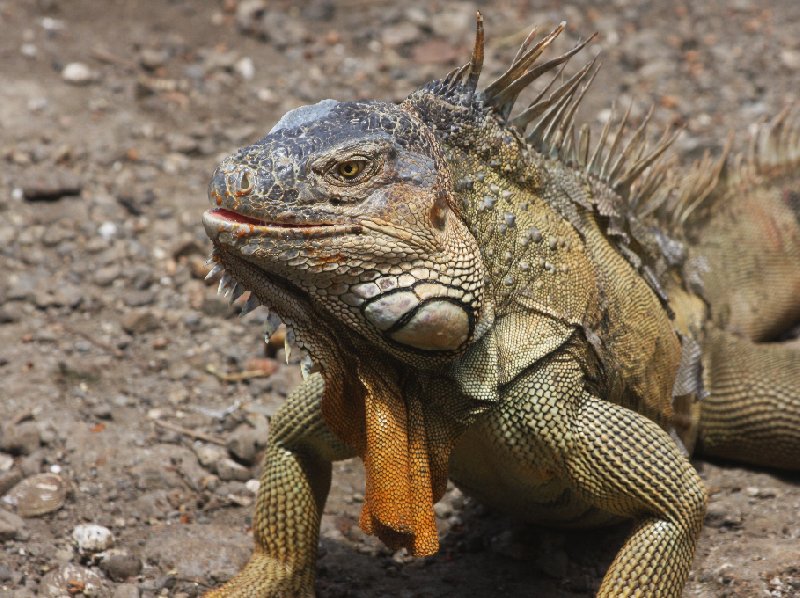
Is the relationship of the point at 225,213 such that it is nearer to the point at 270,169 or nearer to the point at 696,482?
the point at 270,169

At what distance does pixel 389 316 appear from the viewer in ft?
10.7

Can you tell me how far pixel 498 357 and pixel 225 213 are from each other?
3.36 ft

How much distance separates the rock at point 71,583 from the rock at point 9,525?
0.29m

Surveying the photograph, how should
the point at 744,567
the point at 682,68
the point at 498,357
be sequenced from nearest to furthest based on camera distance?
the point at 498,357, the point at 744,567, the point at 682,68

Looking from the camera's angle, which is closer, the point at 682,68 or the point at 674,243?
the point at 674,243

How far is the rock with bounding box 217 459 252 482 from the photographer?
201 inches

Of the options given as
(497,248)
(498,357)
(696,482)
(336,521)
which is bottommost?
(336,521)

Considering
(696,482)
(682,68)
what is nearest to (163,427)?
(696,482)

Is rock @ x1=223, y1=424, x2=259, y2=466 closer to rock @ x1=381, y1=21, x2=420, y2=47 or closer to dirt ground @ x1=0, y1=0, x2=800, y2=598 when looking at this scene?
dirt ground @ x1=0, y1=0, x2=800, y2=598

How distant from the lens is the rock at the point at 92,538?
4.48 metres

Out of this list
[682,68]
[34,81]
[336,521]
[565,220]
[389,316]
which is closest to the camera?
[389,316]

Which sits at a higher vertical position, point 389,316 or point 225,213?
point 225,213

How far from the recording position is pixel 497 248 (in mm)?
3670

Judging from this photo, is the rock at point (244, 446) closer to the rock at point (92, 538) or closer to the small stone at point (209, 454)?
the small stone at point (209, 454)
